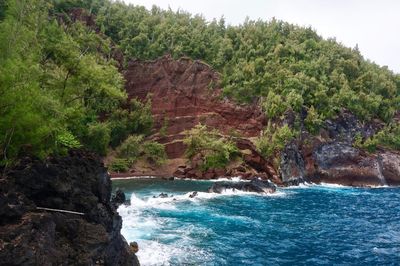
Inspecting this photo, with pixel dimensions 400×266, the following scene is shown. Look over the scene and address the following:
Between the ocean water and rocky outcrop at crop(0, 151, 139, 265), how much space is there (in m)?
6.77

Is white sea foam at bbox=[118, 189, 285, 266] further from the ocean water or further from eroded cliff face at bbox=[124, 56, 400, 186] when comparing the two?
eroded cliff face at bbox=[124, 56, 400, 186]

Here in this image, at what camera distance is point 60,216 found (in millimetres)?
21422

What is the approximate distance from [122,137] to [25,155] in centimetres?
7283

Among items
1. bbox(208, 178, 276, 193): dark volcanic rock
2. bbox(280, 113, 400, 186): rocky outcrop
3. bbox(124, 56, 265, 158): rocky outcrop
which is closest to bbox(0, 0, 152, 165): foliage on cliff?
bbox(208, 178, 276, 193): dark volcanic rock

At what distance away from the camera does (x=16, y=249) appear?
1700 centimetres

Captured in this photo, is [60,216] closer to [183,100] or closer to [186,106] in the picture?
[186,106]

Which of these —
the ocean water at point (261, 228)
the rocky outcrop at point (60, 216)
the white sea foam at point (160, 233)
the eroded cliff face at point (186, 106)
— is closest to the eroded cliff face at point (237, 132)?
the eroded cliff face at point (186, 106)

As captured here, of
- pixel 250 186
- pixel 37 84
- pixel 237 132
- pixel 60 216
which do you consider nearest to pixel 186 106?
pixel 237 132

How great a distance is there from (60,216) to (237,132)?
79.7m

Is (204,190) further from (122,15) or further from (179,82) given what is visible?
(122,15)

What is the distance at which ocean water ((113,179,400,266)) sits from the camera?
31.8 m

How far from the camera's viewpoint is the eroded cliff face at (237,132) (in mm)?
89438

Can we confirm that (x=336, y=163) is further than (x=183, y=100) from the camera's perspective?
No

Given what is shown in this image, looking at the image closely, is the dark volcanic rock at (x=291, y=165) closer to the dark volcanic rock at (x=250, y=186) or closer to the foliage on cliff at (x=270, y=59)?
the foliage on cliff at (x=270, y=59)
